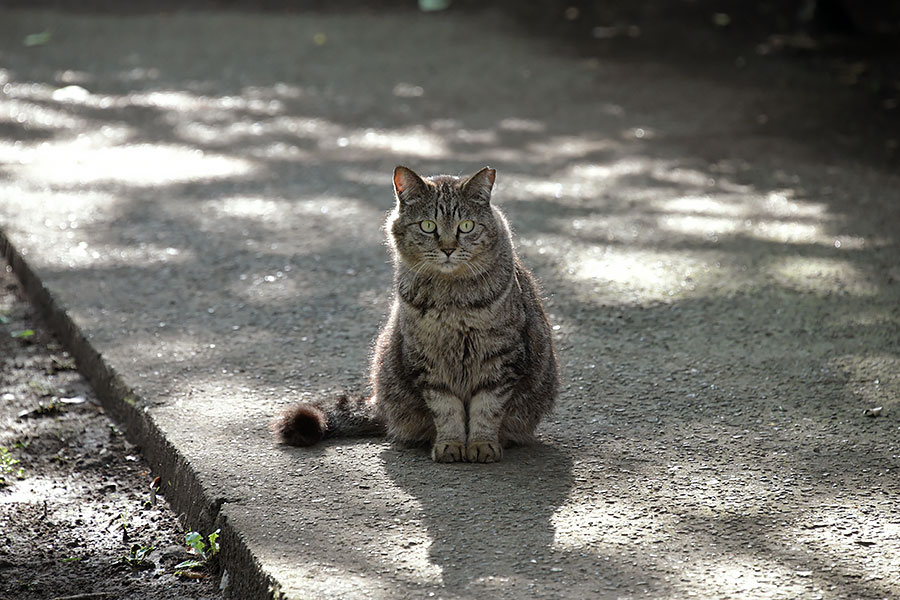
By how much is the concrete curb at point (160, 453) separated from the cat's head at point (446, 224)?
0.92 metres

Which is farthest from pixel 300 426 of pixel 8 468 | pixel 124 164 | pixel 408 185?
pixel 124 164

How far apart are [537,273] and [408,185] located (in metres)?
1.75

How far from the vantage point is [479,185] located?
3.40m

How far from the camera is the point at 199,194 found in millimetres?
6180

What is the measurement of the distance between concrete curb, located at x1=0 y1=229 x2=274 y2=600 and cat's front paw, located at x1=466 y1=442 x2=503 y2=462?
73 centimetres

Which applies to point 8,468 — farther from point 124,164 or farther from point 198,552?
point 124,164

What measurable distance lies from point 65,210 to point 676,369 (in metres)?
3.38

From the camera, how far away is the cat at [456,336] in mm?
3359

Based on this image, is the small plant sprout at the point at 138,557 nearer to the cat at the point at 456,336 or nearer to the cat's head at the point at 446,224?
the cat at the point at 456,336

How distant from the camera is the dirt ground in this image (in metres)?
3.13

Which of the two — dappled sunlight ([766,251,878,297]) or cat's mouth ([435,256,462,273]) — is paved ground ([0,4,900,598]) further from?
cat's mouth ([435,256,462,273])

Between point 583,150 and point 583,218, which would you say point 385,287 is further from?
point 583,150

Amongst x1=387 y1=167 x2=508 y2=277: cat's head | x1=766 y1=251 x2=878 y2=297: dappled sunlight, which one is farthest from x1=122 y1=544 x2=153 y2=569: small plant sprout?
x1=766 y1=251 x2=878 y2=297: dappled sunlight

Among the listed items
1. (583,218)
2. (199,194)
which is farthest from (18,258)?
(583,218)
